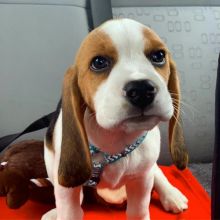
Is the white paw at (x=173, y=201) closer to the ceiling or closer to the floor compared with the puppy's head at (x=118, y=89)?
closer to the floor

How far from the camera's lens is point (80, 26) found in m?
1.84

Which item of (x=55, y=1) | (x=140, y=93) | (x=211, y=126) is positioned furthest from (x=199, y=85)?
(x=140, y=93)

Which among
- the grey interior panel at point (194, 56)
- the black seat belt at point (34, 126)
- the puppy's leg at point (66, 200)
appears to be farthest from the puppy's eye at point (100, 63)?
the grey interior panel at point (194, 56)

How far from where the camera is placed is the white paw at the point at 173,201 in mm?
1339

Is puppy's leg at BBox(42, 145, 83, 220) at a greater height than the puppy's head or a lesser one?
lesser

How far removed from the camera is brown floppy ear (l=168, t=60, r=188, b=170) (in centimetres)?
94

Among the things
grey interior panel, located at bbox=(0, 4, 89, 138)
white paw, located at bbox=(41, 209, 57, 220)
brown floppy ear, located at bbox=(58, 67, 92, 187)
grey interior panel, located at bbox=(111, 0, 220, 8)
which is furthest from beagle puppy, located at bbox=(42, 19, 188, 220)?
grey interior panel, located at bbox=(111, 0, 220, 8)

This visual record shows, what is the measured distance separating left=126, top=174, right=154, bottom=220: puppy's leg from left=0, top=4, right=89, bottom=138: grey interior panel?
767mm

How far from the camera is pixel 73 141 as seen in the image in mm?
907

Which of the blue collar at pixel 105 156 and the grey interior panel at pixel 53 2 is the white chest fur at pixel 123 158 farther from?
the grey interior panel at pixel 53 2

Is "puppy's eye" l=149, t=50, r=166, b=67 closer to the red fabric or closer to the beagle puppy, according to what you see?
the beagle puppy

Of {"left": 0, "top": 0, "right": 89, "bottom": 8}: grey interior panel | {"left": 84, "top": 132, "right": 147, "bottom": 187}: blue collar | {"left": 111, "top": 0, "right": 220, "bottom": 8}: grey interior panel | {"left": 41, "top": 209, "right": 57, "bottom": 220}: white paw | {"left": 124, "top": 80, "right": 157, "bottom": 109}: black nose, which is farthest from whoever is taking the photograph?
{"left": 111, "top": 0, "right": 220, "bottom": 8}: grey interior panel

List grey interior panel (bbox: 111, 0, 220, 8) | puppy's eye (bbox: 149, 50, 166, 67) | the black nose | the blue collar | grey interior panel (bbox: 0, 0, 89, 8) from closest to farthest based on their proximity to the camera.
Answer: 1. the black nose
2. puppy's eye (bbox: 149, 50, 166, 67)
3. the blue collar
4. grey interior panel (bbox: 0, 0, 89, 8)
5. grey interior panel (bbox: 111, 0, 220, 8)

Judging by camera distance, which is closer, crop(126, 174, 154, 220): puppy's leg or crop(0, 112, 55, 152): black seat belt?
crop(126, 174, 154, 220): puppy's leg
